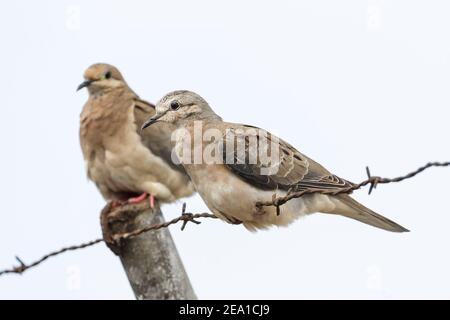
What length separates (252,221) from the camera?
5.16 metres

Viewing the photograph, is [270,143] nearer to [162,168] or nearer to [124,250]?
[124,250]

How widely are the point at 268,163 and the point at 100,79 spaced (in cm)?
367

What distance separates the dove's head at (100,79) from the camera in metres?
8.50

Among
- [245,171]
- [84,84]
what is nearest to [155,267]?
[245,171]

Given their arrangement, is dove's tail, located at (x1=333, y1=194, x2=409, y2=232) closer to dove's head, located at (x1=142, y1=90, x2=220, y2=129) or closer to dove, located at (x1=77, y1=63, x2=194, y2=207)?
dove's head, located at (x1=142, y1=90, x2=220, y2=129)

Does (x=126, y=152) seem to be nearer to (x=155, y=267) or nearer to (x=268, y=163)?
(x=268, y=163)

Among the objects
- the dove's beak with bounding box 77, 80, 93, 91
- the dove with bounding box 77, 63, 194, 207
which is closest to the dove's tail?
the dove with bounding box 77, 63, 194, 207

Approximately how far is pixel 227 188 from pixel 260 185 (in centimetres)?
29

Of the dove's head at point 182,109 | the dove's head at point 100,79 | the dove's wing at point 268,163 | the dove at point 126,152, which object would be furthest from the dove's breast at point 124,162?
the dove's wing at point 268,163

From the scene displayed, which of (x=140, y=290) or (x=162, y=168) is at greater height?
(x=162, y=168)

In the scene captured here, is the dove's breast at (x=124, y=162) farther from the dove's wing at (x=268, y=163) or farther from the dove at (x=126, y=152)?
the dove's wing at (x=268, y=163)

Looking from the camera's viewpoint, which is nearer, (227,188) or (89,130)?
(227,188)
